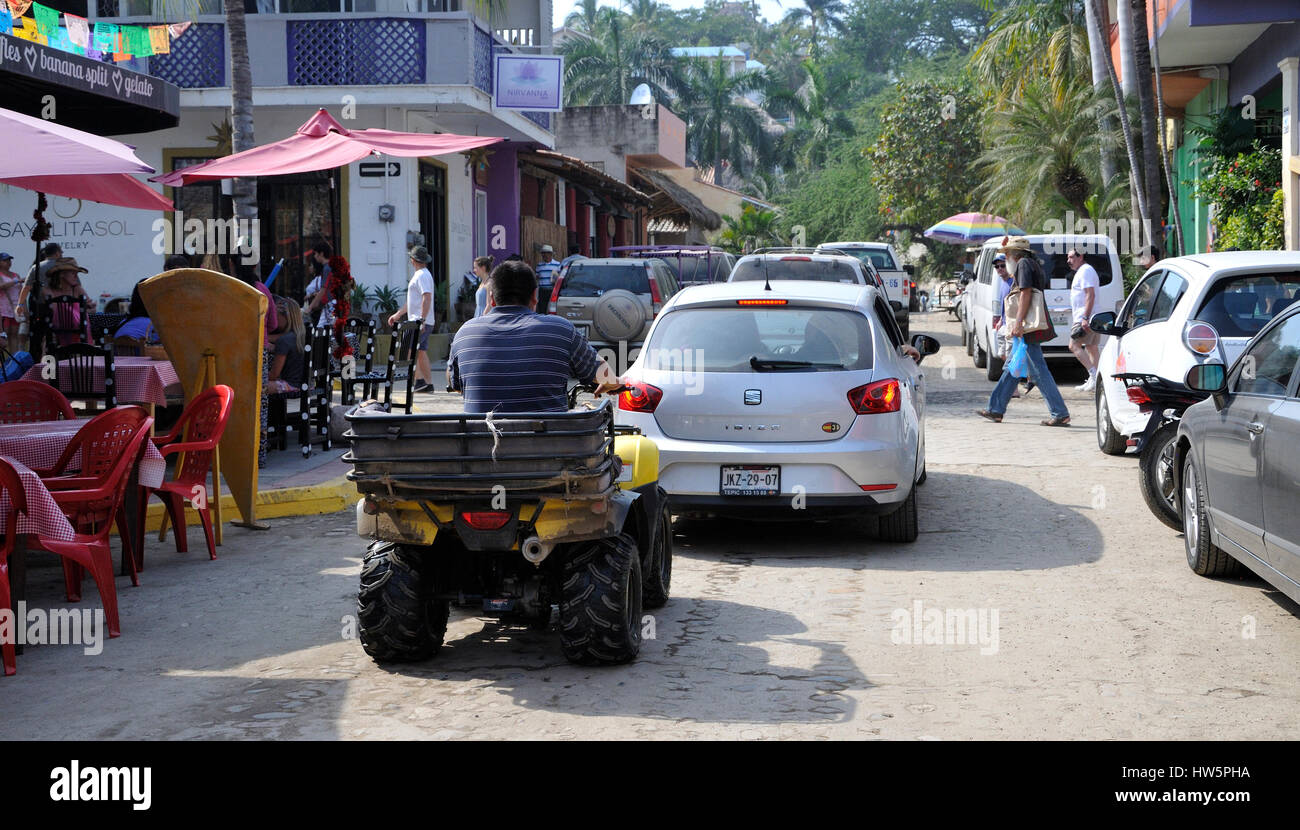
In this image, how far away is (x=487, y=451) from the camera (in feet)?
18.3

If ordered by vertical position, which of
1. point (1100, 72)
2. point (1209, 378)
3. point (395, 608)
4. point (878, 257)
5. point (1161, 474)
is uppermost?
point (1100, 72)

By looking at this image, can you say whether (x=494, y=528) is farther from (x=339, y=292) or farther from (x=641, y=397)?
(x=339, y=292)

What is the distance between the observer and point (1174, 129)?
30.8 meters

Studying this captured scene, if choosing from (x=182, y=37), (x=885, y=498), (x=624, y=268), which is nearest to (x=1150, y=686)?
(x=885, y=498)

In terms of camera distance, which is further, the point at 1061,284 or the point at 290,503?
the point at 1061,284

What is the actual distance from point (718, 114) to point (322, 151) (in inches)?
2266

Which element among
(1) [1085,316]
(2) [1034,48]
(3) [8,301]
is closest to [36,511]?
(3) [8,301]

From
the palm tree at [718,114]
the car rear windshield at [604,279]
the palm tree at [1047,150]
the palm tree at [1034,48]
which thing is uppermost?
the palm tree at [718,114]

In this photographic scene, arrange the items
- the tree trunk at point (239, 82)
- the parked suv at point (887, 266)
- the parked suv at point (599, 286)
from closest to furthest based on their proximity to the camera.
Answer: the tree trunk at point (239, 82)
the parked suv at point (599, 286)
the parked suv at point (887, 266)

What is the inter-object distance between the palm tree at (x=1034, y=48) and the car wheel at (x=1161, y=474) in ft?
76.5

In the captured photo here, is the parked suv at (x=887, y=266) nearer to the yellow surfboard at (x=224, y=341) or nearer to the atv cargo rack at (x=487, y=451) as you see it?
the yellow surfboard at (x=224, y=341)

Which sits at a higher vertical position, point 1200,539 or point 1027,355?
point 1027,355

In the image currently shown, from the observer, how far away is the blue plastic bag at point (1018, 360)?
14.0 m

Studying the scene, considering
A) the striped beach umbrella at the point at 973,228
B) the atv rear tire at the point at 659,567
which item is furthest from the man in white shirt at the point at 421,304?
the striped beach umbrella at the point at 973,228
